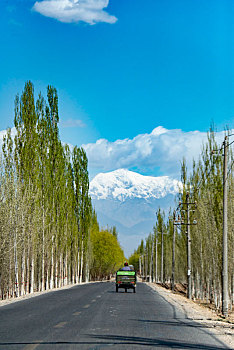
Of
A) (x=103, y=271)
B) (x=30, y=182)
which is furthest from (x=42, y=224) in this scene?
(x=103, y=271)

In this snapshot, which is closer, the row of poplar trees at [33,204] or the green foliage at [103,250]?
the row of poplar trees at [33,204]

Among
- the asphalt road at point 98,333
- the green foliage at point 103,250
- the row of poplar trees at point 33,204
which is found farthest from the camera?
the green foliage at point 103,250

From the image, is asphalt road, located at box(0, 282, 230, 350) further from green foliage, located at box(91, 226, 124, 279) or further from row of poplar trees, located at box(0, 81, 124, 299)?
green foliage, located at box(91, 226, 124, 279)

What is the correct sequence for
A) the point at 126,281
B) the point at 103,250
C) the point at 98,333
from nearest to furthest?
the point at 98,333
the point at 126,281
the point at 103,250

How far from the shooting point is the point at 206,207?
3588 cm

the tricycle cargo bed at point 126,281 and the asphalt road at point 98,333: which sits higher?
the asphalt road at point 98,333

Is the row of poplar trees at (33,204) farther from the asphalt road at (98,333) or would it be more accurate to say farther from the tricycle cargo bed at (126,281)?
the asphalt road at (98,333)

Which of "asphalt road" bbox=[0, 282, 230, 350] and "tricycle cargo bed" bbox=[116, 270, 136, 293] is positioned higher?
"asphalt road" bbox=[0, 282, 230, 350]

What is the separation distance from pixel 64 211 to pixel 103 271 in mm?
55320

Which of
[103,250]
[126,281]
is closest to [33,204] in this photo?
[126,281]

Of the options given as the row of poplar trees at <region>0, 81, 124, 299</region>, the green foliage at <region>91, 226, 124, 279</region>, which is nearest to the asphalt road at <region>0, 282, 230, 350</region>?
the row of poplar trees at <region>0, 81, 124, 299</region>

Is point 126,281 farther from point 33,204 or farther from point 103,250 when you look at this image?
point 103,250

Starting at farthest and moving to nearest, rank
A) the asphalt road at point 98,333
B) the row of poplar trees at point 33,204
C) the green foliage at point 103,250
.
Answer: the green foliage at point 103,250, the row of poplar trees at point 33,204, the asphalt road at point 98,333

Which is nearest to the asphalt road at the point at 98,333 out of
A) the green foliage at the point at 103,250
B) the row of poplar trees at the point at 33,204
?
the row of poplar trees at the point at 33,204
